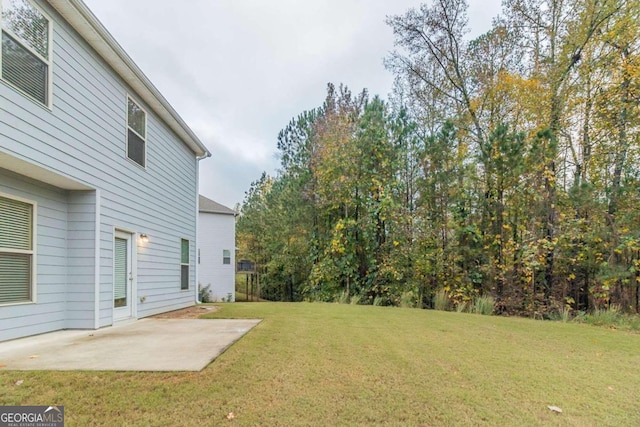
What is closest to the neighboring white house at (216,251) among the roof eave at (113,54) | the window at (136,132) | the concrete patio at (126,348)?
the roof eave at (113,54)

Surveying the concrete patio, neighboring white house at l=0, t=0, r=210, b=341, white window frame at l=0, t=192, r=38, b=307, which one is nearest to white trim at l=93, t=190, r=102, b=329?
neighboring white house at l=0, t=0, r=210, b=341

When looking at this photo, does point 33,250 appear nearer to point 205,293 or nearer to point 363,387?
point 363,387

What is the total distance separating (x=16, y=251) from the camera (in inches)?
175

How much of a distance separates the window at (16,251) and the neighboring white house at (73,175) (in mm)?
14

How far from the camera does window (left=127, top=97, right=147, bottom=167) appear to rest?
6.63 metres

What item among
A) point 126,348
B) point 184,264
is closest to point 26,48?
point 126,348

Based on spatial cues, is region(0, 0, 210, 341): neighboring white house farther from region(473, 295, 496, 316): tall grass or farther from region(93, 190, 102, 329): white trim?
region(473, 295, 496, 316): tall grass

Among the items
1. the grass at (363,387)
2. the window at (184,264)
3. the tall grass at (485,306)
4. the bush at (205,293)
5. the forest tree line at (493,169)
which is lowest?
the bush at (205,293)

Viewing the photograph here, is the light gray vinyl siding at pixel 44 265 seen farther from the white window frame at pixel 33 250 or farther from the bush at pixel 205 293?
the bush at pixel 205 293

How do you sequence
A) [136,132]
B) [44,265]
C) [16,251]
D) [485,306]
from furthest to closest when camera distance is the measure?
[485,306], [136,132], [44,265], [16,251]

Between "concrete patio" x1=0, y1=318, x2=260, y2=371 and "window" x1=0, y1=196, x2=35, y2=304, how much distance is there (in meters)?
0.63

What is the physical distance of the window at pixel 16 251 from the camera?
4305 millimetres

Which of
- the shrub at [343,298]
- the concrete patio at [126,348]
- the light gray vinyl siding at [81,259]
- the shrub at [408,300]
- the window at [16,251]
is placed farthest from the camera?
the shrub at [343,298]
